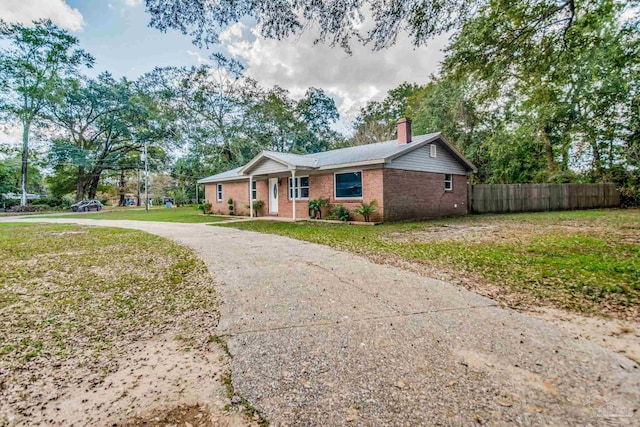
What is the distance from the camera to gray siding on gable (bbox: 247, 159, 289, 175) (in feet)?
49.9

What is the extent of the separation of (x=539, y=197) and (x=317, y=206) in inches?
540

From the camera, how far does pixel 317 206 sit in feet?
47.7

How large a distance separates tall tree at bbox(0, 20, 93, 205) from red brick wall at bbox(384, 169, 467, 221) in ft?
112

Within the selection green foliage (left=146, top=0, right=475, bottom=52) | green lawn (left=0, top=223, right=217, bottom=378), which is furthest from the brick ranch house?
green lawn (left=0, top=223, right=217, bottom=378)

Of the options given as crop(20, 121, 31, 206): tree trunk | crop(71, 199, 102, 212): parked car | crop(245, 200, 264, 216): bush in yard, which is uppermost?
crop(20, 121, 31, 206): tree trunk

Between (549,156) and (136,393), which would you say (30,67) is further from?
(549,156)

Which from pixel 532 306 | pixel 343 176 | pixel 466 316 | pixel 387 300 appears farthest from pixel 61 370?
pixel 343 176

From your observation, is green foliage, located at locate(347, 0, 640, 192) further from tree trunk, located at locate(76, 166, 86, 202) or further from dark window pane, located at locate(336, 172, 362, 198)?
tree trunk, located at locate(76, 166, 86, 202)

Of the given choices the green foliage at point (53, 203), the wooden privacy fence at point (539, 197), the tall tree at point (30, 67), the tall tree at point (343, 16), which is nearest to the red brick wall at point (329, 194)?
the tall tree at point (343, 16)

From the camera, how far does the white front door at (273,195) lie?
1744 centimetres

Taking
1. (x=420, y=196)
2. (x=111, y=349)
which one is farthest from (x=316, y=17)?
(x=420, y=196)

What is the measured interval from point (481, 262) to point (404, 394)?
4412 millimetres

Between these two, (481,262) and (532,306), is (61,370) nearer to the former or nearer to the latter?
(532,306)

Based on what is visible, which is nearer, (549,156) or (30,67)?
(549,156)
